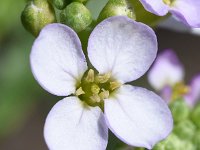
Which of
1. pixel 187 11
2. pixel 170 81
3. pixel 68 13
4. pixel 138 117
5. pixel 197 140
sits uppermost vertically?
pixel 68 13

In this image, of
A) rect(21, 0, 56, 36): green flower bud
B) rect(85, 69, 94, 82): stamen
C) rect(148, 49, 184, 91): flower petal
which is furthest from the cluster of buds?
rect(148, 49, 184, 91): flower petal

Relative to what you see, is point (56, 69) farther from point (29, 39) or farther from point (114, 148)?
point (29, 39)

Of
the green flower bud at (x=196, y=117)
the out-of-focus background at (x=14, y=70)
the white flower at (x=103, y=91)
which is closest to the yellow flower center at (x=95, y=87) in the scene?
the white flower at (x=103, y=91)

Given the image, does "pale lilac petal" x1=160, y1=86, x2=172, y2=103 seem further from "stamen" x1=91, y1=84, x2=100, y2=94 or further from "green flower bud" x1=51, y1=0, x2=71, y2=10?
"green flower bud" x1=51, y1=0, x2=71, y2=10

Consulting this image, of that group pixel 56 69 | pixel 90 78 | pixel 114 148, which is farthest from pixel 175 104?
pixel 56 69

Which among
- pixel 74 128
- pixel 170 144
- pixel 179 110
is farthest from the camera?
pixel 179 110

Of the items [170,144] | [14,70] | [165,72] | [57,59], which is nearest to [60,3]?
[57,59]

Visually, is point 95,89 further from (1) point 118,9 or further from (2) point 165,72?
(2) point 165,72

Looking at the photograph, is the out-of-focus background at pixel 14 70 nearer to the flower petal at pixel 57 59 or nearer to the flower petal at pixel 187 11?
the flower petal at pixel 187 11
